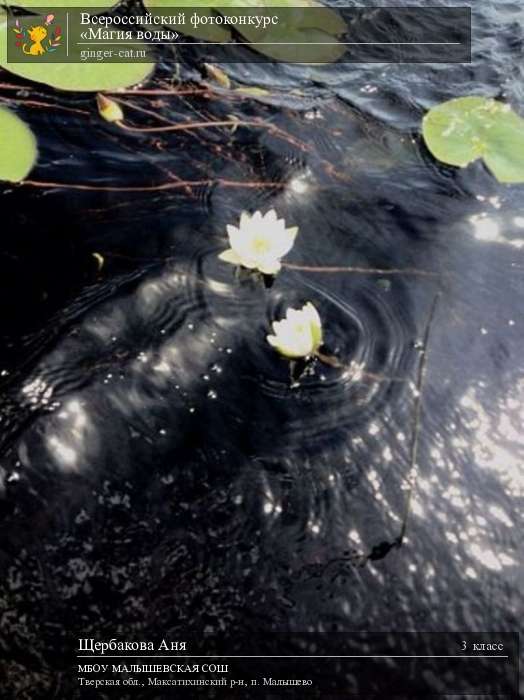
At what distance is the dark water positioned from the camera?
1.51m

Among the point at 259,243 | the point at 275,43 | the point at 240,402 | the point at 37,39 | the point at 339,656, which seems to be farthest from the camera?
the point at 275,43

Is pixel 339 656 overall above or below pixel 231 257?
below

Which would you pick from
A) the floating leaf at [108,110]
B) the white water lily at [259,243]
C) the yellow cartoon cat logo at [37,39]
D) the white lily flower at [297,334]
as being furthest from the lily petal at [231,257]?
the yellow cartoon cat logo at [37,39]

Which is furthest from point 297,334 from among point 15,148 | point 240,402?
point 15,148

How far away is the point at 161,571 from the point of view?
4.94 feet

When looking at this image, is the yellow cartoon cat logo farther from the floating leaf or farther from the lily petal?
the lily petal

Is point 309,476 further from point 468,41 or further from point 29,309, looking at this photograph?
point 468,41

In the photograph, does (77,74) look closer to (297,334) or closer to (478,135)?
(297,334)

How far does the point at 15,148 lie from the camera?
2270 mm

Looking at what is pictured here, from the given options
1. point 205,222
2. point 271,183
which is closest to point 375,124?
point 271,183

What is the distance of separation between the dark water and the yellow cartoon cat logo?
0.29 meters

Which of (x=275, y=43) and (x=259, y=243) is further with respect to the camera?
(x=275, y=43)

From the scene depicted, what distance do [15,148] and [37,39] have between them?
0.76 metres

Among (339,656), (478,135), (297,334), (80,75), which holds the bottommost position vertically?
(339,656)
